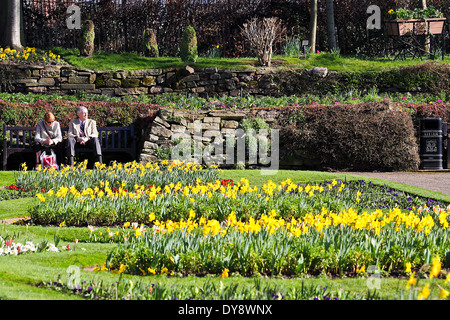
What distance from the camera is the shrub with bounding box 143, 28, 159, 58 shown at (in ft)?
52.4

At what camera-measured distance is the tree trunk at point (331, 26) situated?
16.8 meters

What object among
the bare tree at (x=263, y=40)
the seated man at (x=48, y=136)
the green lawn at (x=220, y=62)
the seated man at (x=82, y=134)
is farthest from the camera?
the green lawn at (x=220, y=62)

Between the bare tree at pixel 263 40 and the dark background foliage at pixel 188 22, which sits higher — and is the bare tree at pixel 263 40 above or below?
below

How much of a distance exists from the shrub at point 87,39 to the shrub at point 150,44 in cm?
155

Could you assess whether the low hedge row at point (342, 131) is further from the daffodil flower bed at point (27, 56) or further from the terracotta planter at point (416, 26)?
the terracotta planter at point (416, 26)

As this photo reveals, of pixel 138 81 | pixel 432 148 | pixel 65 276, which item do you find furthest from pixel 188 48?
pixel 65 276

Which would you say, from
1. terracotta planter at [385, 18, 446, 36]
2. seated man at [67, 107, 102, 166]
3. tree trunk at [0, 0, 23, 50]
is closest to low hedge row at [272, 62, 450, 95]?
terracotta planter at [385, 18, 446, 36]

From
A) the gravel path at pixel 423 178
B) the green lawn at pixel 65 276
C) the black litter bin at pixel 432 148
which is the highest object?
the black litter bin at pixel 432 148

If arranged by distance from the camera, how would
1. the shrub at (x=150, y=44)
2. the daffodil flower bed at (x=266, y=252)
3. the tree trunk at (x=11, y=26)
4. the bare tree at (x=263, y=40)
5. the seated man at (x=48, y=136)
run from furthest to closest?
the shrub at (x=150, y=44), the tree trunk at (x=11, y=26), the bare tree at (x=263, y=40), the seated man at (x=48, y=136), the daffodil flower bed at (x=266, y=252)

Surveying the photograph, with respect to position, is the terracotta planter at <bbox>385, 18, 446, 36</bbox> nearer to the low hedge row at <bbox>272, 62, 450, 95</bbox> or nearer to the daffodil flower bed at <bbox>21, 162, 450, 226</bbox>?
the low hedge row at <bbox>272, 62, 450, 95</bbox>

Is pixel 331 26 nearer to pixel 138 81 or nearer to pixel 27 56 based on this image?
pixel 138 81

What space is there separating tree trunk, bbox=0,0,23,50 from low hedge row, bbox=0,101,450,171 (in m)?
4.88

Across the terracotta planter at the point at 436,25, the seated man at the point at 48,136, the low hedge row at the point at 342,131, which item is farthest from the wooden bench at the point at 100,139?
the terracotta planter at the point at 436,25
